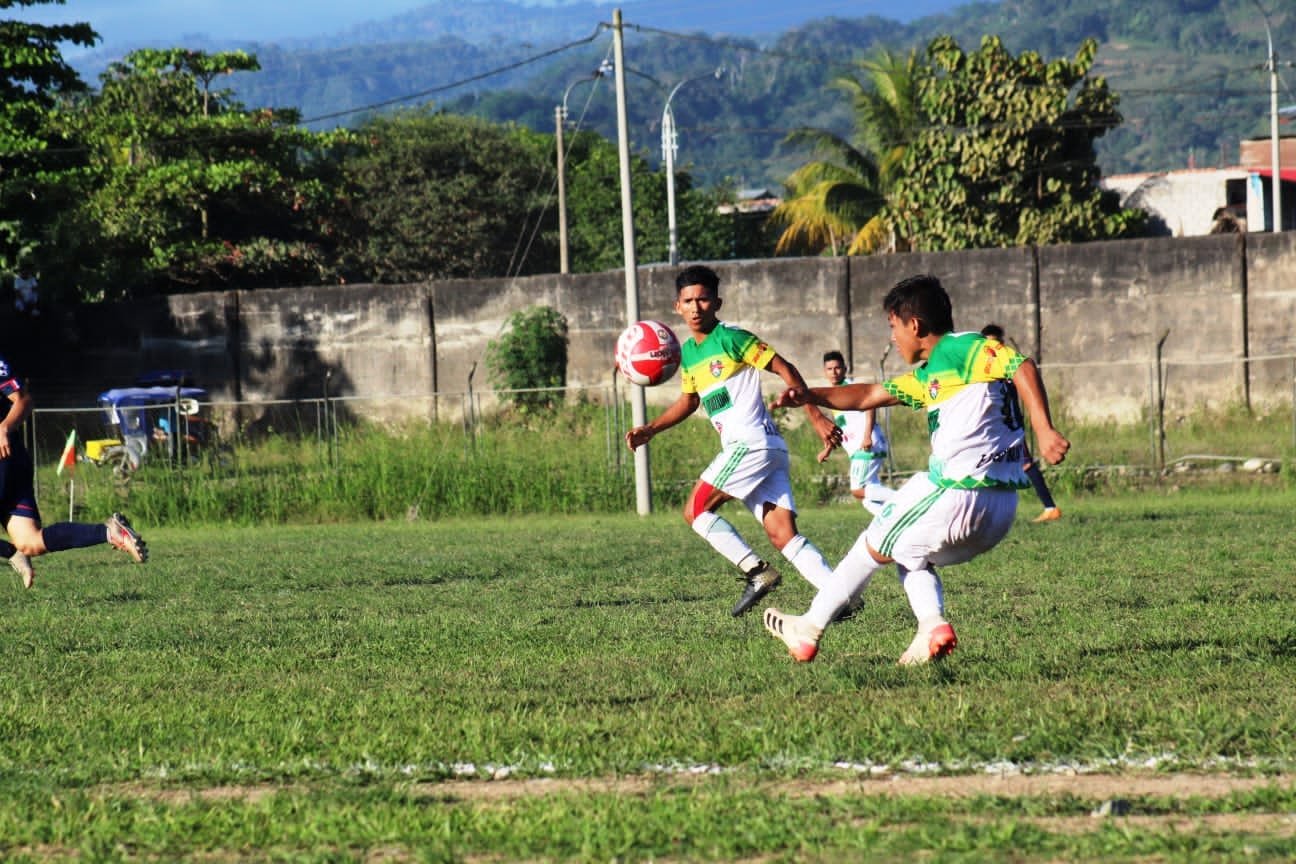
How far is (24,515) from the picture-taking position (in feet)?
35.3

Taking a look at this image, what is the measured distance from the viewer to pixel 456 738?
6031 millimetres

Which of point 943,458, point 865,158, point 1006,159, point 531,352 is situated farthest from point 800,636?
point 865,158

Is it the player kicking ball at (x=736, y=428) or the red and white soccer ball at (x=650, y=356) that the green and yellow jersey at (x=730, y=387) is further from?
the red and white soccer ball at (x=650, y=356)

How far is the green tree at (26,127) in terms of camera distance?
102ft

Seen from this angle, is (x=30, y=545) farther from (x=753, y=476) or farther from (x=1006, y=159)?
(x=1006, y=159)

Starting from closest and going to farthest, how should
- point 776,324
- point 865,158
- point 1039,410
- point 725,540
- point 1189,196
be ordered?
1. point 1039,410
2. point 725,540
3. point 776,324
4. point 865,158
5. point 1189,196

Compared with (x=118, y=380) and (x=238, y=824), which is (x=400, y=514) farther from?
(x=238, y=824)

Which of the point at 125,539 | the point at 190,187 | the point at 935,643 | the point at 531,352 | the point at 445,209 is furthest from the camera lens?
the point at 445,209

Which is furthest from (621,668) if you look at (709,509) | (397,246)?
(397,246)

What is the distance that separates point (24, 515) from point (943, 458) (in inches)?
254

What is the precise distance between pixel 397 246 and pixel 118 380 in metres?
26.9

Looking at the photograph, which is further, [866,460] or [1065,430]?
[1065,430]

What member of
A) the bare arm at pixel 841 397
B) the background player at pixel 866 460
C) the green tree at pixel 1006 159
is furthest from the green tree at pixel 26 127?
the bare arm at pixel 841 397

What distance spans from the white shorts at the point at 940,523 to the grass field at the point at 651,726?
20.2 inches
